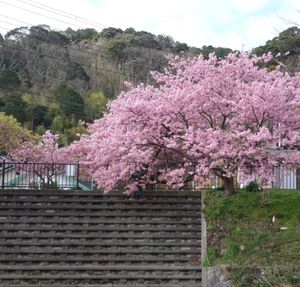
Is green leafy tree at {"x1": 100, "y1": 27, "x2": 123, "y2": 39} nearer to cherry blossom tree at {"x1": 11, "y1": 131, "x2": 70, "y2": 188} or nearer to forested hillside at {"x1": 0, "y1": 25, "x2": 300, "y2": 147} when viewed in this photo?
forested hillside at {"x1": 0, "y1": 25, "x2": 300, "y2": 147}

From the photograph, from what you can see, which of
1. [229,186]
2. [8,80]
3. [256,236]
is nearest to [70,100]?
[8,80]

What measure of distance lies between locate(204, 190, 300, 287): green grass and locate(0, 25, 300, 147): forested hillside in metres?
24.7

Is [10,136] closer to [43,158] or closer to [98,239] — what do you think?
[43,158]

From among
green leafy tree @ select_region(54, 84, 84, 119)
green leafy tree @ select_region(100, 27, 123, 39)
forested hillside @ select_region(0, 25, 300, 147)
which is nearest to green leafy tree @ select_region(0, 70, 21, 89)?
forested hillside @ select_region(0, 25, 300, 147)

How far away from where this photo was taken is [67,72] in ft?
176

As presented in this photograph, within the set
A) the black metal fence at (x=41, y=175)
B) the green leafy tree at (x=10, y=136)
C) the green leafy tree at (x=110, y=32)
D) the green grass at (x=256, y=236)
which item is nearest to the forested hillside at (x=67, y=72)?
the green leafy tree at (x=110, y=32)

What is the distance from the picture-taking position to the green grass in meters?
8.36

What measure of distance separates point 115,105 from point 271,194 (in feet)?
17.3

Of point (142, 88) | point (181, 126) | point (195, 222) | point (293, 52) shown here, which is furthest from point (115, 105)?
point (293, 52)

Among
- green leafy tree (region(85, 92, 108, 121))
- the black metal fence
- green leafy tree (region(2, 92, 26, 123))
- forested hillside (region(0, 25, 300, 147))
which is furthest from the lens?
forested hillside (region(0, 25, 300, 147))

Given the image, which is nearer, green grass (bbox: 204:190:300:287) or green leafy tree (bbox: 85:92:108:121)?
green grass (bbox: 204:190:300:287)

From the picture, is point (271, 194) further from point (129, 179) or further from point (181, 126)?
point (129, 179)

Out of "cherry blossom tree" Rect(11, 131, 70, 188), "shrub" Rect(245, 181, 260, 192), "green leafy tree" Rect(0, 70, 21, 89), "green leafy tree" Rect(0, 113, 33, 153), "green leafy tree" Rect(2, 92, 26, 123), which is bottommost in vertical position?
"shrub" Rect(245, 181, 260, 192)

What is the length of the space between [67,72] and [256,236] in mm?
45242
